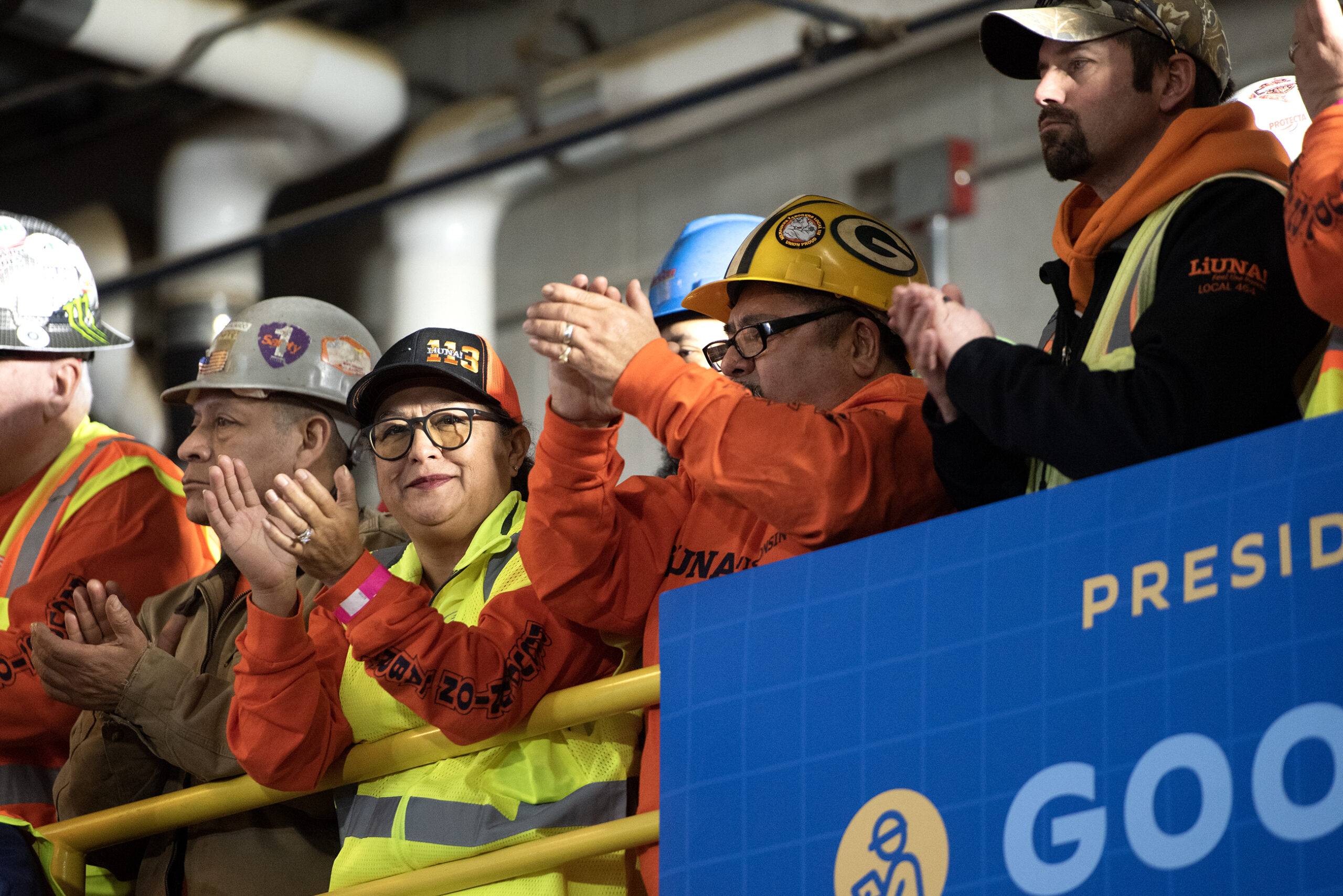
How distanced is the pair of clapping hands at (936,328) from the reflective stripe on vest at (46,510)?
103 inches

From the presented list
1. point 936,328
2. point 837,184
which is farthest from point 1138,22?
→ point 837,184

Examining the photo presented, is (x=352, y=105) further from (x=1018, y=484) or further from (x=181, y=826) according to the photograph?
(x=1018, y=484)

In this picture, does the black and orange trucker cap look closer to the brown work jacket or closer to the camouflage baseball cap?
the brown work jacket

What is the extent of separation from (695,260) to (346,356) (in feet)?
3.49

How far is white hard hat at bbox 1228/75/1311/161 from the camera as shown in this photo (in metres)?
3.48

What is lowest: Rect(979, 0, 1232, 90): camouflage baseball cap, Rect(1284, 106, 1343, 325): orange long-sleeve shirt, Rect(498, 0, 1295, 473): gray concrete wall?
Rect(1284, 106, 1343, 325): orange long-sleeve shirt

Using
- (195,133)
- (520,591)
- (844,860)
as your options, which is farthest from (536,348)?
(195,133)

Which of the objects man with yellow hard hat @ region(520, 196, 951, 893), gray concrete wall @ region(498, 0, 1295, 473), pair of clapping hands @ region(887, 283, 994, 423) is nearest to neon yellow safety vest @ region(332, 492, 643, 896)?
man with yellow hard hat @ region(520, 196, 951, 893)

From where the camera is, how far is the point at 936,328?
8.61ft

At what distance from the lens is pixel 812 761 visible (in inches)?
99.3

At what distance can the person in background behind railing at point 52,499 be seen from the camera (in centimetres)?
422

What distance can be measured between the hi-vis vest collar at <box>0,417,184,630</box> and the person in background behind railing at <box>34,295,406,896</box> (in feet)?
0.80

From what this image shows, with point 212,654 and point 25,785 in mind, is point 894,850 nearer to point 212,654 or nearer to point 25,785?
point 212,654

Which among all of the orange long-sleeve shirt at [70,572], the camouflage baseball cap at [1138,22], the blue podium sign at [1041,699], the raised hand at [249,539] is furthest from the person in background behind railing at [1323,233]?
the orange long-sleeve shirt at [70,572]
